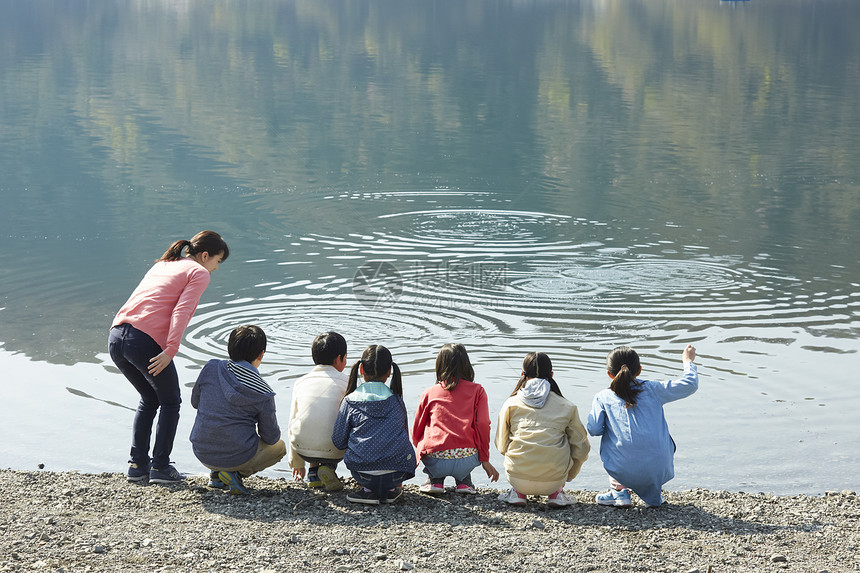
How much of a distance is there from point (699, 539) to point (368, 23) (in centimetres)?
9659

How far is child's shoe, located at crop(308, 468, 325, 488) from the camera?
274 inches

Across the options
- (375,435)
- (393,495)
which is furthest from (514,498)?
(375,435)

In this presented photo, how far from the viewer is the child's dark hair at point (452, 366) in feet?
23.1

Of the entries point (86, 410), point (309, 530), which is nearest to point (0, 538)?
point (309, 530)

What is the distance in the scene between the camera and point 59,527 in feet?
19.6

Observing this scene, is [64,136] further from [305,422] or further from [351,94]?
[305,422]

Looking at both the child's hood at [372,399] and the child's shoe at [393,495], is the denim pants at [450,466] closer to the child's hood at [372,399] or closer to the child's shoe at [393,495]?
the child's shoe at [393,495]

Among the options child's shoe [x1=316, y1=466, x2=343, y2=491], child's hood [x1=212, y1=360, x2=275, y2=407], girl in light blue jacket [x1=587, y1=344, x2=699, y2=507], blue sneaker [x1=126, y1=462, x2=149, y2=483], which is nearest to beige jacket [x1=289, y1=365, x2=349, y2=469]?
child's shoe [x1=316, y1=466, x2=343, y2=491]

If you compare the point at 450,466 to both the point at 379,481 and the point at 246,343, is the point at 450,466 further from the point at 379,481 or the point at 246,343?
the point at 246,343

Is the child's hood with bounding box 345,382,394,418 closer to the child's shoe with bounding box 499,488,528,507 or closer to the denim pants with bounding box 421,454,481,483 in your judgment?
the denim pants with bounding box 421,454,481,483

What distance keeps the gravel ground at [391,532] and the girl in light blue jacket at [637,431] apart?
5.9 inches

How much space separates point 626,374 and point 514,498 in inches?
43.6

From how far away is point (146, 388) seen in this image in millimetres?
7047

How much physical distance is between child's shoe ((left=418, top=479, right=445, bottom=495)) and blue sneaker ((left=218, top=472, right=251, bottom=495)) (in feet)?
3.93
